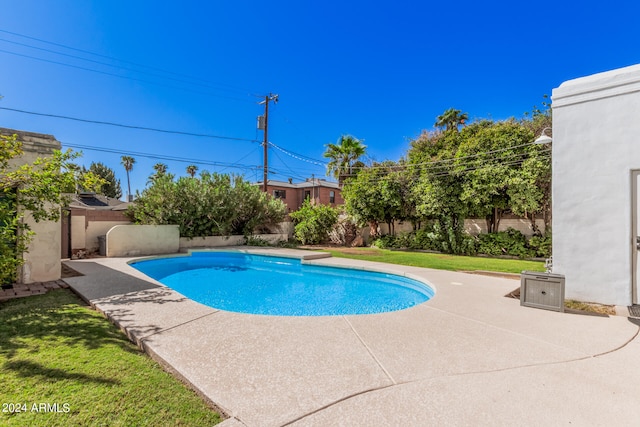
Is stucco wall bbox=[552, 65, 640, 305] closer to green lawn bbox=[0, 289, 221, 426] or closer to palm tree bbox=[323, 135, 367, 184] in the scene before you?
green lawn bbox=[0, 289, 221, 426]

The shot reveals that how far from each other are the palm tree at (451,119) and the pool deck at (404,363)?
22912 millimetres

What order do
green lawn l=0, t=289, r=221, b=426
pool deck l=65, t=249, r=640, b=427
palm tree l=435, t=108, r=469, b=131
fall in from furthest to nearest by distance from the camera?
1. palm tree l=435, t=108, r=469, b=131
2. pool deck l=65, t=249, r=640, b=427
3. green lawn l=0, t=289, r=221, b=426

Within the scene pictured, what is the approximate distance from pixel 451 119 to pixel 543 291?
75.0 ft

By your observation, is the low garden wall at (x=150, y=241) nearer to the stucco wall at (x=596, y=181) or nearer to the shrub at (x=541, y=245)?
the stucco wall at (x=596, y=181)

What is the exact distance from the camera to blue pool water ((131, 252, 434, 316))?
6535mm

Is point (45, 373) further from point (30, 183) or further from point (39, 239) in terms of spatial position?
point (39, 239)

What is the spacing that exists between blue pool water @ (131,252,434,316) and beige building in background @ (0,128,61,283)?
271 cm

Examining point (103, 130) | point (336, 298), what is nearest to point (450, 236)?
point (336, 298)

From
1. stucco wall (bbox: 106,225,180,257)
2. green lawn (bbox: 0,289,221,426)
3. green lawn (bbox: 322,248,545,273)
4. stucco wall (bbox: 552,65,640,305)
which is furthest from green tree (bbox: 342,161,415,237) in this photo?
green lawn (bbox: 0,289,221,426)

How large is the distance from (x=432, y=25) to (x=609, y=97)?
401 inches

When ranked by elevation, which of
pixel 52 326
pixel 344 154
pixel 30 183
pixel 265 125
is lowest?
pixel 52 326

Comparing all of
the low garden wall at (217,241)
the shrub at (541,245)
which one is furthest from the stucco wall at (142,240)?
the shrub at (541,245)

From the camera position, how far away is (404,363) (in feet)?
9.61

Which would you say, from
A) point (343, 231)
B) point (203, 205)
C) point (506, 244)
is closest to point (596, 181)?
point (506, 244)
